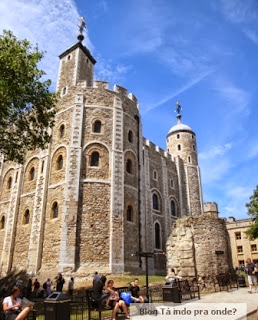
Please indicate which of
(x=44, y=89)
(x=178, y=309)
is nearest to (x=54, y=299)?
(x=178, y=309)

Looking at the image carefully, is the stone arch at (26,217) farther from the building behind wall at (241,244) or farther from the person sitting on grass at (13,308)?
the building behind wall at (241,244)

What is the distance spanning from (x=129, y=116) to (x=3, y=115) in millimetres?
10913

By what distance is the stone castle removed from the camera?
1730 cm

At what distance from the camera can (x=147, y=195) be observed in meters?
26.4

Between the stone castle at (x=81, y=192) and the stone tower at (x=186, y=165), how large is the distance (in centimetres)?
877

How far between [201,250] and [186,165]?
21.4m

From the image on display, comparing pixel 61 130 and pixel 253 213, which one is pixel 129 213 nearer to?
pixel 61 130

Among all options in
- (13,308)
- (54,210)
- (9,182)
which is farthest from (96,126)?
(13,308)

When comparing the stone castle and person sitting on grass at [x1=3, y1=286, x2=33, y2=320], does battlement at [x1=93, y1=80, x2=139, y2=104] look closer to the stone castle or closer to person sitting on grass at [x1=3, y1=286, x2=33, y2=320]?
the stone castle

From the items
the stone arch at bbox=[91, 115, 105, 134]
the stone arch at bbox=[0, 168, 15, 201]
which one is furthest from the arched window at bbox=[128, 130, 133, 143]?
the stone arch at bbox=[0, 168, 15, 201]

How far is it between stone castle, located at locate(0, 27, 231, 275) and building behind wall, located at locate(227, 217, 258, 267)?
868 inches

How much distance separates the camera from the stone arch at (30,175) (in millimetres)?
21234

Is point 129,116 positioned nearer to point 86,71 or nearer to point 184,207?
point 86,71

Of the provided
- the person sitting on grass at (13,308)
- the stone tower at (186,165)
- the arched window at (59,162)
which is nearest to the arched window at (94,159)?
the arched window at (59,162)
